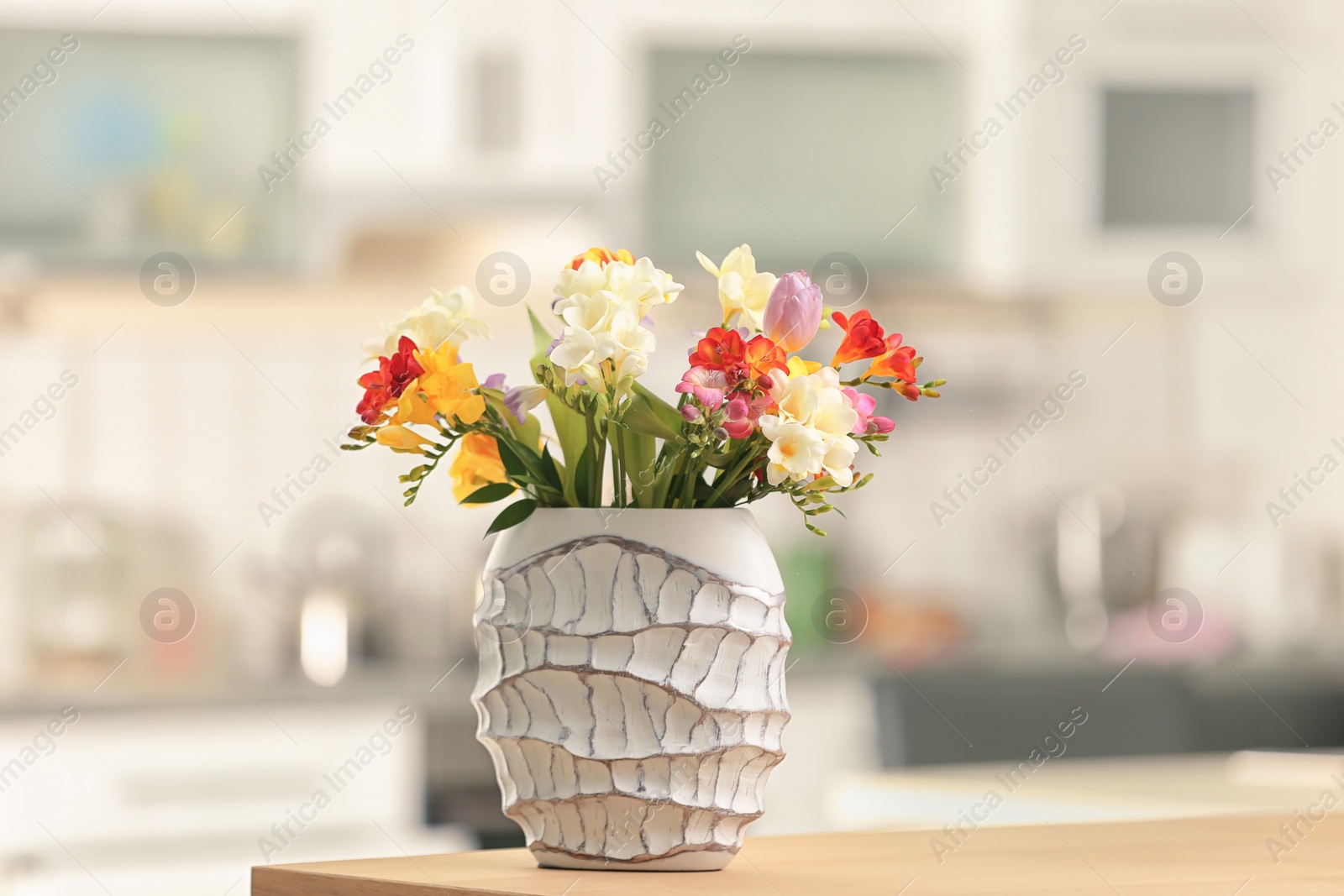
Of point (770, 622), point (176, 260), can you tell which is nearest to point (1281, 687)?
point (176, 260)

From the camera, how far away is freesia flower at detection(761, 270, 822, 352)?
32.4 inches

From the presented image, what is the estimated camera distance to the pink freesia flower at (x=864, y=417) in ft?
2.65
